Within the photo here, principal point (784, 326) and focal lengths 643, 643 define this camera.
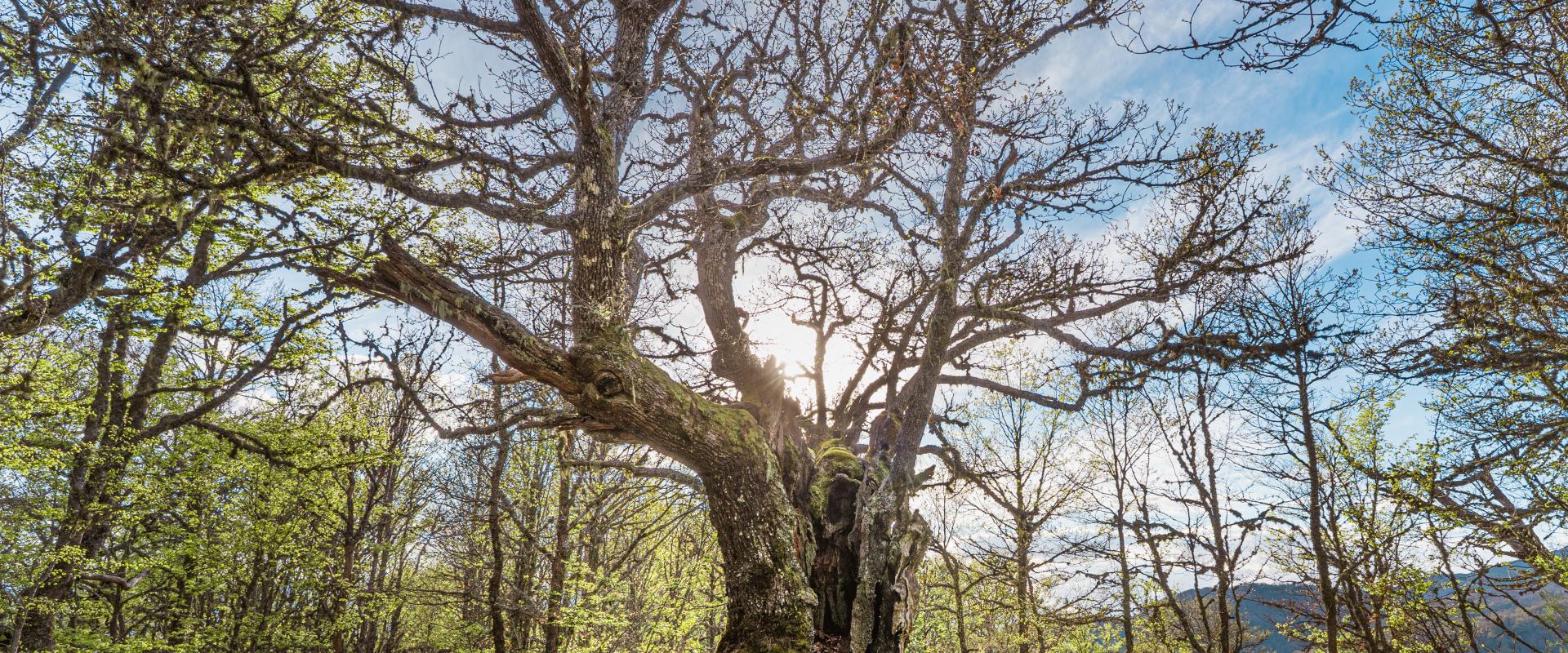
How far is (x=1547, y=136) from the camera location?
6.64m

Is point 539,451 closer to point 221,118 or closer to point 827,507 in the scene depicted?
point 827,507

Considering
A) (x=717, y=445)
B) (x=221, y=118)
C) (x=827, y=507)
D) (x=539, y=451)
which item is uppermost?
(x=221, y=118)

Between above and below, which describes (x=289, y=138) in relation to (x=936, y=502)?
above

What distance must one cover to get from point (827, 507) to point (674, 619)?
24.6 ft

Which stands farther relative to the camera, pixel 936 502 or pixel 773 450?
pixel 936 502

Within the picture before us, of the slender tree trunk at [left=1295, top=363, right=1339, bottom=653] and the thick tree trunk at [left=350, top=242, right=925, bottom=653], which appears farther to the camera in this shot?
the slender tree trunk at [left=1295, top=363, right=1339, bottom=653]

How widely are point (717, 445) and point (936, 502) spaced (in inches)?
426

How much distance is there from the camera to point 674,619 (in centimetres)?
1210

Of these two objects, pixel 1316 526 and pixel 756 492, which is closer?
pixel 756 492

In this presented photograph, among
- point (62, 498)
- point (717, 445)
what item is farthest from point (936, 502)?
point (62, 498)

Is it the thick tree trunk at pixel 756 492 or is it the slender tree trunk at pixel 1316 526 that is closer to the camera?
the thick tree trunk at pixel 756 492

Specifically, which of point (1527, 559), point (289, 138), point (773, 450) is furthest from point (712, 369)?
point (1527, 559)

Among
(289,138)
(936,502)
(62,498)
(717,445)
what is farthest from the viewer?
(936,502)

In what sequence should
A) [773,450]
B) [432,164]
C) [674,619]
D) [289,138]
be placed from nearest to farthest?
[289,138]
[432,164]
[773,450]
[674,619]
